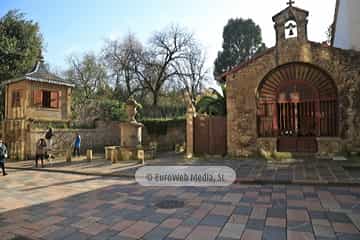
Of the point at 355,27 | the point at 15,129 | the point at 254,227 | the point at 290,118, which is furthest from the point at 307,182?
the point at 15,129

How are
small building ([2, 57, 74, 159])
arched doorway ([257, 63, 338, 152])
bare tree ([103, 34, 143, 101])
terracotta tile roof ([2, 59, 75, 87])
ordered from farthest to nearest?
bare tree ([103, 34, 143, 101])
terracotta tile roof ([2, 59, 75, 87])
small building ([2, 57, 74, 159])
arched doorway ([257, 63, 338, 152])

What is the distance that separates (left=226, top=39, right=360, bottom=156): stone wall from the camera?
11391 millimetres

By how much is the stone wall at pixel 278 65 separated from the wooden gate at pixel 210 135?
0.59 meters

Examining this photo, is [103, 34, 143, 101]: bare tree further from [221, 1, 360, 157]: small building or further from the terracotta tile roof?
[221, 1, 360, 157]: small building

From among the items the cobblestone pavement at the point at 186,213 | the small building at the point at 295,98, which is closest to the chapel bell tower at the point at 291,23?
the small building at the point at 295,98

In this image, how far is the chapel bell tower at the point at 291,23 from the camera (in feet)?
39.6

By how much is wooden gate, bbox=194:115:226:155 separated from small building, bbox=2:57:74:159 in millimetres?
Result: 10888

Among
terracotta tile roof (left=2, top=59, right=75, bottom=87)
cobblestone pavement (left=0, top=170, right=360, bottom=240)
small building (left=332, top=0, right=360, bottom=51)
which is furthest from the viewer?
terracotta tile roof (left=2, top=59, right=75, bottom=87)

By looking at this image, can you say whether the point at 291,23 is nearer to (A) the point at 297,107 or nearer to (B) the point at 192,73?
(A) the point at 297,107

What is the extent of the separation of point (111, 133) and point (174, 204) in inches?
671

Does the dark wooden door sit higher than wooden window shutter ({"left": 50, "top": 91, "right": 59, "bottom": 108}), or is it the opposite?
wooden window shutter ({"left": 50, "top": 91, "right": 59, "bottom": 108})

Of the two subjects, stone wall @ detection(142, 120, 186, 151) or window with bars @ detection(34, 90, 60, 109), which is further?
stone wall @ detection(142, 120, 186, 151)

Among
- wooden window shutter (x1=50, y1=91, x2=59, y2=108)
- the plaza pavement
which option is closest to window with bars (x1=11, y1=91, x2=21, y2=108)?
wooden window shutter (x1=50, y1=91, x2=59, y2=108)

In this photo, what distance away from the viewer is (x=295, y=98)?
12211 millimetres
